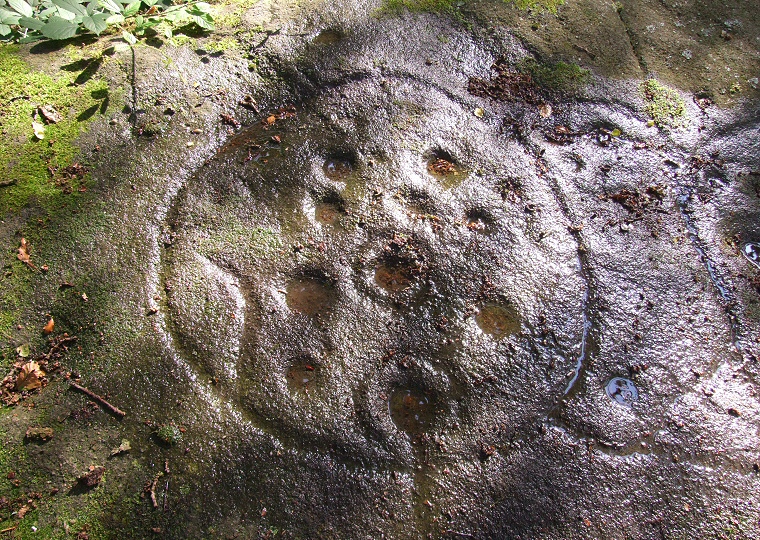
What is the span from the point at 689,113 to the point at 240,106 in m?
2.66

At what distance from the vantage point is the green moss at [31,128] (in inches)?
95.7

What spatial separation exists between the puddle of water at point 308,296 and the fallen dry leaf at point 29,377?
1.02 meters

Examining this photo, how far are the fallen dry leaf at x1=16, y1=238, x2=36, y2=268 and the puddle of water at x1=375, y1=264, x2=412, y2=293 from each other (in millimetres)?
1544

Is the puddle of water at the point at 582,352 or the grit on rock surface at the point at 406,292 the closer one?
the grit on rock surface at the point at 406,292

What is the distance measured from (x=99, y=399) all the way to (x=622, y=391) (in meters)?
2.19

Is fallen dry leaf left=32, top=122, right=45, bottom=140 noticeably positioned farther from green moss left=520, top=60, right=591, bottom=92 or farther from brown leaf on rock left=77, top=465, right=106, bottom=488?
green moss left=520, top=60, right=591, bottom=92

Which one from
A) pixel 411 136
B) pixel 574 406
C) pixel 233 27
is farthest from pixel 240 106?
pixel 574 406

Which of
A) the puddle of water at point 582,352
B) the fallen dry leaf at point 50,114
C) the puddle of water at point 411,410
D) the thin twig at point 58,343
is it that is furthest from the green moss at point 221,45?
the puddle of water at point 582,352

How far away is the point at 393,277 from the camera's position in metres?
2.42

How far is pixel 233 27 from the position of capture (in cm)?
309

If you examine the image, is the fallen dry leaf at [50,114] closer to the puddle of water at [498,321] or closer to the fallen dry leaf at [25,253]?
the fallen dry leaf at [25,253]

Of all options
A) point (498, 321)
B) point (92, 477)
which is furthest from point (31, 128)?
point (498, 321)

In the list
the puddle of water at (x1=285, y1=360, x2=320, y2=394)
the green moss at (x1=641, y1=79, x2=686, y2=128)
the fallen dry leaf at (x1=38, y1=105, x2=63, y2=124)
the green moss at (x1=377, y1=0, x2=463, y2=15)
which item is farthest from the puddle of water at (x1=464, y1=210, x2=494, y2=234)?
the fallen dry leaf at (x1=38, y1=105, x2=63, y2=124)

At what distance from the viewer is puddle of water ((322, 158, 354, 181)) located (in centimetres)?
267
